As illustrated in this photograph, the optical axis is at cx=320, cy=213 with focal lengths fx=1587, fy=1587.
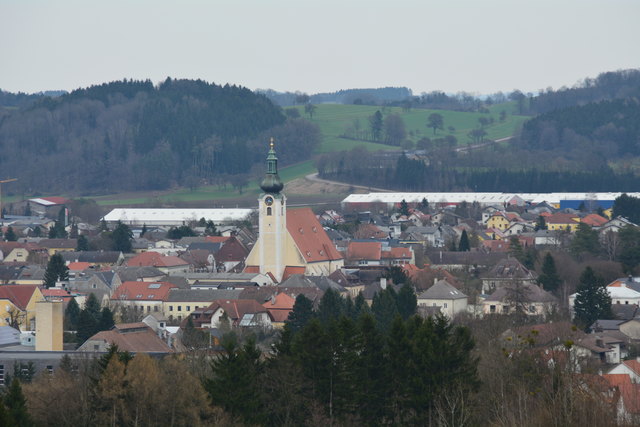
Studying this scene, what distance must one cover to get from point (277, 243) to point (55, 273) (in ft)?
30.7

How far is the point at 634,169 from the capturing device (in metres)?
132

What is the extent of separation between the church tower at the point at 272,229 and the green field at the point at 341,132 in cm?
5893

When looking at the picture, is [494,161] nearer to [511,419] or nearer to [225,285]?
[225,285]

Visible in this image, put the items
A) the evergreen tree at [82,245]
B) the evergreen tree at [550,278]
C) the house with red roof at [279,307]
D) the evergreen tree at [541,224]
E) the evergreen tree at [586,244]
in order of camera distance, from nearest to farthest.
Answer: the house with red roof at [279,307] → the evergreen tree at [550,278] → the evergreen tree at [586,244] → the evergreen tree at [82,245] → the evergreen tree at [541,224]

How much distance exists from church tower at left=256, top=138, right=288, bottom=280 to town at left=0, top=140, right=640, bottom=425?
0.06m

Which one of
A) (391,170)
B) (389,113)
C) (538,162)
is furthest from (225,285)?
(389,113)

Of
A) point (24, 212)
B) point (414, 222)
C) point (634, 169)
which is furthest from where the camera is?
point (634, 169)

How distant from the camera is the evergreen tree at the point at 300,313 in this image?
167ft

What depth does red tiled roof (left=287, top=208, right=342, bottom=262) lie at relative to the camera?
68.1 meters

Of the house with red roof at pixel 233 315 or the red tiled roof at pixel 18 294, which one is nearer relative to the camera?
the house with red roof at pixel 233 315

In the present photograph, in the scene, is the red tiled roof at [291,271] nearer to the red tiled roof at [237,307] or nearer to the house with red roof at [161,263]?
the house with red roof at [161,263]

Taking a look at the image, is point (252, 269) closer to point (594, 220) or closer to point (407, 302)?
point (407, 302)

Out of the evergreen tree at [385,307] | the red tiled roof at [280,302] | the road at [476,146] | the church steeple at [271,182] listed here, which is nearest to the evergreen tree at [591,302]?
the evergreen tree at [385,307]

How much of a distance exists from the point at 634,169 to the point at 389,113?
146 feet
